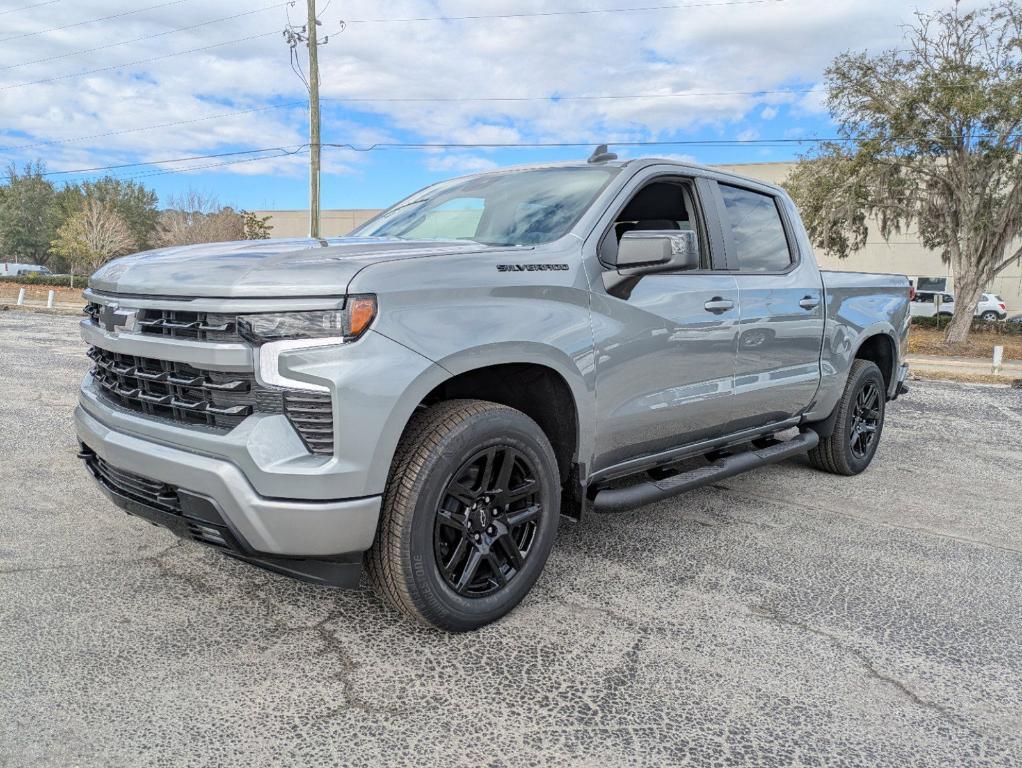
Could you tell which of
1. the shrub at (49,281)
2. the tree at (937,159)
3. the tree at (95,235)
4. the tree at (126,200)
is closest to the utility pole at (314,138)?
the tree at (937,159)

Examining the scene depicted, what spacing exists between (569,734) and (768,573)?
1.74m

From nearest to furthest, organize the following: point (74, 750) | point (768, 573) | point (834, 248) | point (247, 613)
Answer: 1. point (74, 750)
2. point (247, 613)
3. point (768, 573)
4. point (834, 248)

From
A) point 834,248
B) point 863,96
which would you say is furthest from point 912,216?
point 863,96

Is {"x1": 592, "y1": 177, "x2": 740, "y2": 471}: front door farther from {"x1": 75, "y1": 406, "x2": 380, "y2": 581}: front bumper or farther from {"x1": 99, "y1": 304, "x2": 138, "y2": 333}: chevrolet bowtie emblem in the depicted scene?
{"x1": 99, "y1": 304, "x2": 138, "y2": 333}: chevrolet bowtie emblem

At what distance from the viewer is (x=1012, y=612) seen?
3418 mm

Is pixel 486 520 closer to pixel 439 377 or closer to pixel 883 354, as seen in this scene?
pixel 439 377

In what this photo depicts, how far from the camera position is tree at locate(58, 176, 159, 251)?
227ft

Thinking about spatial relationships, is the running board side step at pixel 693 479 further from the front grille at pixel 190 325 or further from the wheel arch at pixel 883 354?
the front grille at pixel 190 325

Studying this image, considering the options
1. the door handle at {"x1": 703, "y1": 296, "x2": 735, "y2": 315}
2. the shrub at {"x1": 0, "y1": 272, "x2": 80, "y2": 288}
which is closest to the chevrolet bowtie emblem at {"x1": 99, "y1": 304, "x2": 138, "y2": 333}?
the door handle at {"x1": 703, "y1": 296, "x2": 735, "y2": 315}

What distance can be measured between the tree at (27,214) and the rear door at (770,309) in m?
81.7

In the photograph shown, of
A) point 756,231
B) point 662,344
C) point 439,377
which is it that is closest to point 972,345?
point 756,231

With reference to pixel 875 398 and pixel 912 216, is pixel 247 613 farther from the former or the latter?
pixel 912 216

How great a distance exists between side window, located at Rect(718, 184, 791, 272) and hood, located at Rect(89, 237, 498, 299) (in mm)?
1779

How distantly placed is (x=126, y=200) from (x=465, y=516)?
263 feet
